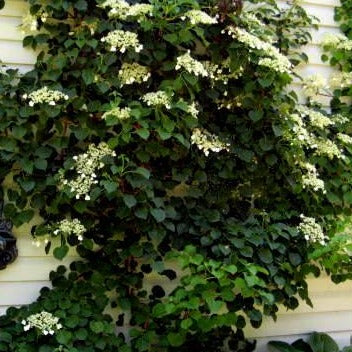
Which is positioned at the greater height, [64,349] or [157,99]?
[157,99]

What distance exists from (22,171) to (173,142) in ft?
2.26

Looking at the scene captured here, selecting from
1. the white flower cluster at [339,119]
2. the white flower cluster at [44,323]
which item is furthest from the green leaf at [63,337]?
the white flower cluster at [339,119]

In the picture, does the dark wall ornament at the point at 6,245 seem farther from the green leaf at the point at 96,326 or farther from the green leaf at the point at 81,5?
the green leaf at the point at 81,5

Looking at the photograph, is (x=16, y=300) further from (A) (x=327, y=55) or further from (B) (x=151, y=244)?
(A) (x=327, y=55)

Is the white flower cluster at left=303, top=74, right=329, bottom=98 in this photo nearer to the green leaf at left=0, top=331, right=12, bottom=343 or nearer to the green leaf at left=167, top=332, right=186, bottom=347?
the green leaf at left=167, top=332, right=186, bottom=347

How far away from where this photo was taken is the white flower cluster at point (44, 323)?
236 centimetres

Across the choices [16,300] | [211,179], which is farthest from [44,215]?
[211,179]

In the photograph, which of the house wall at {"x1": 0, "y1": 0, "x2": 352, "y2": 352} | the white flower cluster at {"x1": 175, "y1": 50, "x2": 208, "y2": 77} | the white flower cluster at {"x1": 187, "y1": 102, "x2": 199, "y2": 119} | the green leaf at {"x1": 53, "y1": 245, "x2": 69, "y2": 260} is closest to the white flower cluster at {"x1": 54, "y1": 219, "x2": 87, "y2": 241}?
the green leaf at {"x1": 53, "y1": 245, "x2": 69, "y2": 260}

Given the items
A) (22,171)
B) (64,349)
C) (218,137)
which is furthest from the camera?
(218,137)

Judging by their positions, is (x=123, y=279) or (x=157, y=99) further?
(x=123, y=279)

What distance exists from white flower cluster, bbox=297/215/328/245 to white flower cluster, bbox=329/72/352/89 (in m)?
0.88

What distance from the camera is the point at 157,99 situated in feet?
8.06

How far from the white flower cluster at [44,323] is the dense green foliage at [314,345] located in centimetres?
118

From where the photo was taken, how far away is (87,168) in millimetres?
2445
